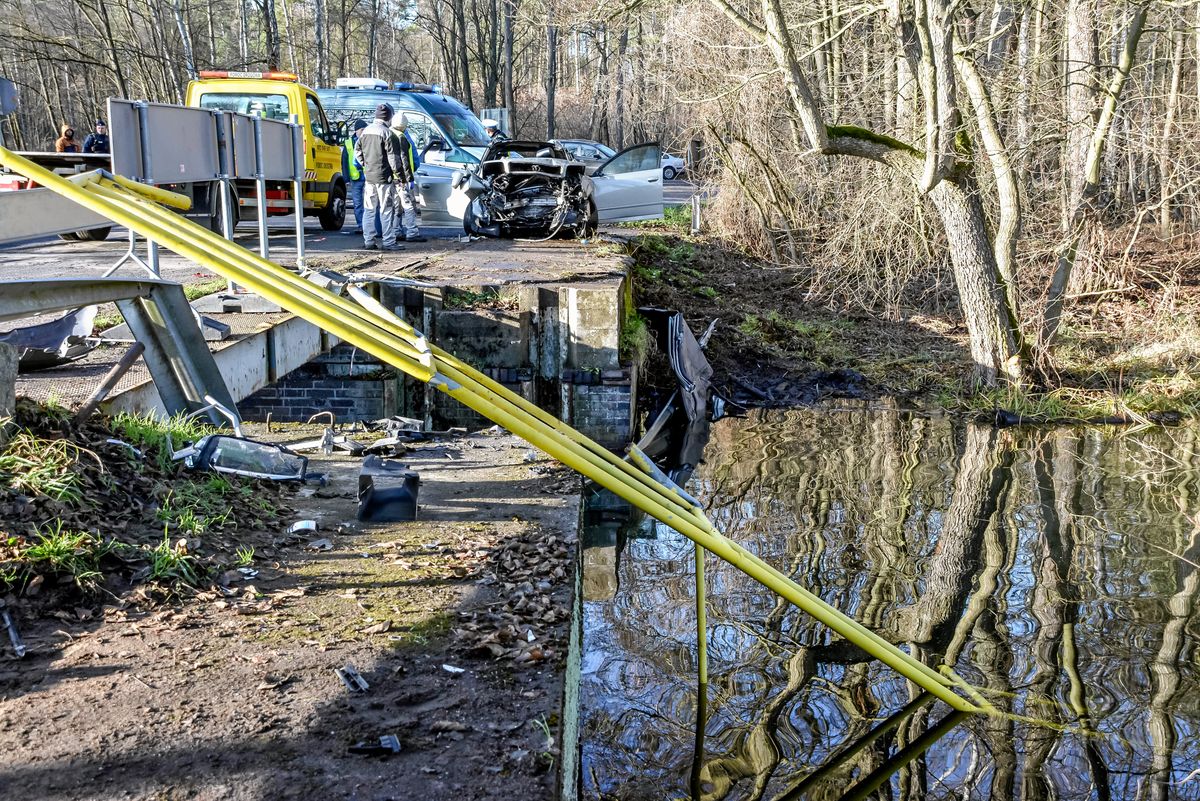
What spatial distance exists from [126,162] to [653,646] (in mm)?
4889

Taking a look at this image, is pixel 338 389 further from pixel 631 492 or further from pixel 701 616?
pixel 631 492

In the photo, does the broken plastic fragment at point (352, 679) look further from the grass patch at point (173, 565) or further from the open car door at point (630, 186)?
the open car door at point (630, 186)

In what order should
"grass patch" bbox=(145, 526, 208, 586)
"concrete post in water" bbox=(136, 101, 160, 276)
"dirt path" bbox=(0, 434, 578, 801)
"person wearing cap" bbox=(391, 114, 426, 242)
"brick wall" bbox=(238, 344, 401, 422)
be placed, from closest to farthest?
"dirt path" bbox=(0, 434, 578, 801)
"grass patch" bbox=(145, 526, 208, 586)
"concrete post in water" bbox=(136, 101, 160, 276)
"brick wall" bbox=(238, 344, 401, 422)
"person wearing cap" bbox=(391, 114, 426, 242)

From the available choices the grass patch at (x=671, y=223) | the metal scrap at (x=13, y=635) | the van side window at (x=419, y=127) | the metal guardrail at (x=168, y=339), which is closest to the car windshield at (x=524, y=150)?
the van side window at (x=419, y=127)

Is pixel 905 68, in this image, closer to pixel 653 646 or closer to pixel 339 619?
pixel 653 646

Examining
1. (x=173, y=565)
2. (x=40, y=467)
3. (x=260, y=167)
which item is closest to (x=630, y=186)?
(x=260, y=167)

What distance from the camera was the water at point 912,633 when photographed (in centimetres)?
518

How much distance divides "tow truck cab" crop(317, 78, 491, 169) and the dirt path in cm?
1438

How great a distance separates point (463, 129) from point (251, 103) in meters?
4.24

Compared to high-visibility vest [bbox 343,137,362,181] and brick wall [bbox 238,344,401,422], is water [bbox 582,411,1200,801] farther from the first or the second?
high-visibility vest [bbox 343,137,362,181]

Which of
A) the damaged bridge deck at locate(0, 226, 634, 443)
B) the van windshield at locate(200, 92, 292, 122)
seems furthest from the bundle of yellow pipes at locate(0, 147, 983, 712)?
the van windshield at locate(200, 92, 292, 122)

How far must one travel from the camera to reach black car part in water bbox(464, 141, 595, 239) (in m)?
17.0

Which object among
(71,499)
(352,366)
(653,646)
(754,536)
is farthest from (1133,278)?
(71,499)

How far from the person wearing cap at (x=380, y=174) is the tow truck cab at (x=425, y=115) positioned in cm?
343
